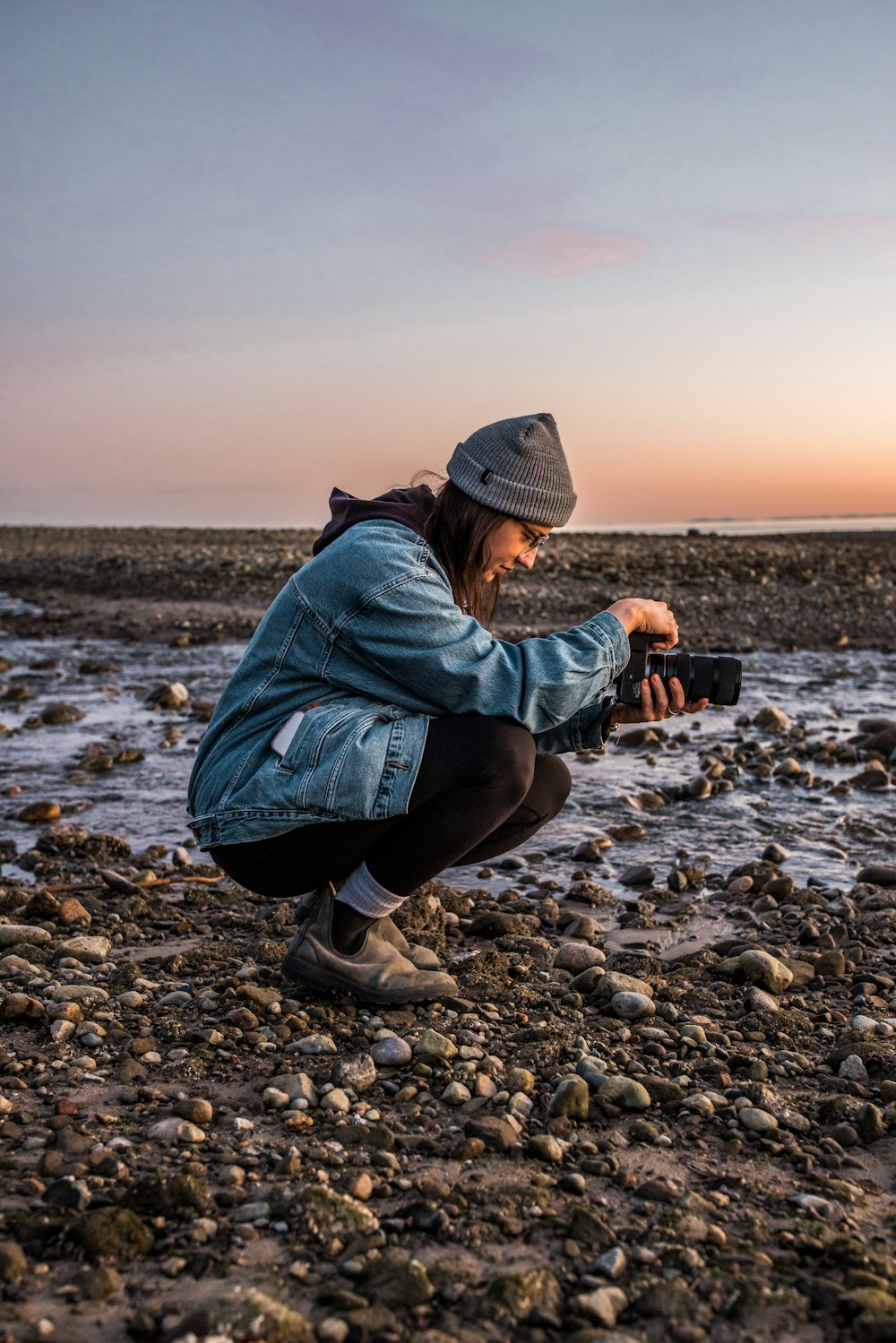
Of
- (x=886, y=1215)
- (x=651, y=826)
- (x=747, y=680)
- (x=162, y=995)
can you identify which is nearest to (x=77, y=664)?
(x=747, y=680)

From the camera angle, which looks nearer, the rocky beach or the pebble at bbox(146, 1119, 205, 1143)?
the rocky beach

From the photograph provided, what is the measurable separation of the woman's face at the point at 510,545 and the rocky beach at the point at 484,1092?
4.28ft

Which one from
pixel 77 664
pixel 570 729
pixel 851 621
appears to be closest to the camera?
pixel 570 729

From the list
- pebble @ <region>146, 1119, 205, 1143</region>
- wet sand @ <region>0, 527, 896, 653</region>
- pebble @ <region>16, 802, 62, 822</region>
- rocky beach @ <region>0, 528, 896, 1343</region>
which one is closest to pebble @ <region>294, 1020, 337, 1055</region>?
rocky beach @ <region>0, 528, 896, 1343</region>

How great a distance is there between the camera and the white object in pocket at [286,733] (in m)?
3.12

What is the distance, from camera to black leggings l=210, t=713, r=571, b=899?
3156mm

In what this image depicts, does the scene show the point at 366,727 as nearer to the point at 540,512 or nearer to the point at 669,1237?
the point at 540,512

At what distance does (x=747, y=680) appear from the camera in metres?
10.2

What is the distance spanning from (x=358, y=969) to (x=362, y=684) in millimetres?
839

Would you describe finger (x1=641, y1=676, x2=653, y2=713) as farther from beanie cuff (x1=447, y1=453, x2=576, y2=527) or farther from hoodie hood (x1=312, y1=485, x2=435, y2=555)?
hoodie hood (x1=312, y1=485, x2=435, y2=555)

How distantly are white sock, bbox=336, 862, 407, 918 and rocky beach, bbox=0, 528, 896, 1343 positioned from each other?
11.9 inches

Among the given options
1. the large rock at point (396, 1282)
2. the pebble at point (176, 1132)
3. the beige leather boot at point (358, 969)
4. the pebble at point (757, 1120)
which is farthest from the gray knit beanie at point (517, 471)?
the large rock at point (396, 1282)

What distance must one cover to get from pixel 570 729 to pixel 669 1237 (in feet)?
6.00

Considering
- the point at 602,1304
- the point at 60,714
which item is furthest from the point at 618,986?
the point at 60,714
